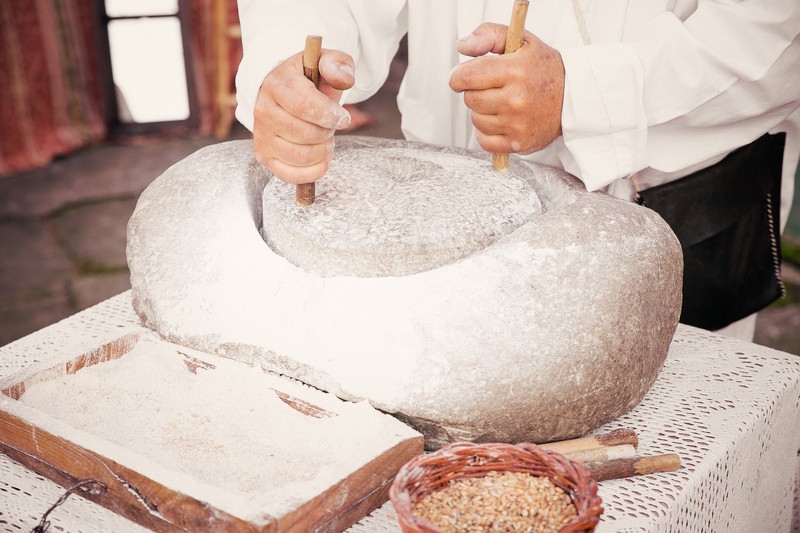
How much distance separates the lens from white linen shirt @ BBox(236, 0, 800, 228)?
54.5 inches

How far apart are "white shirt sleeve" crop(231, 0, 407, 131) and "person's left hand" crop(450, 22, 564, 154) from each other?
400mm

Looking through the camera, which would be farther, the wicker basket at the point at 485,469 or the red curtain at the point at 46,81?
the red curtain at the point at 46,81

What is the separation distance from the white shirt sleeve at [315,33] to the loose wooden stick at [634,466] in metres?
0.90

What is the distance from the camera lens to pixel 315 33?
64.7 inches

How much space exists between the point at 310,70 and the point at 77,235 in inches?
111

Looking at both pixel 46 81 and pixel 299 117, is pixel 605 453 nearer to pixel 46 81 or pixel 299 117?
pixel 299 117

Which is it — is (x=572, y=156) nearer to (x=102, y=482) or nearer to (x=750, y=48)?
(x=750, y=48)

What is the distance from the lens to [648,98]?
55.6 inches

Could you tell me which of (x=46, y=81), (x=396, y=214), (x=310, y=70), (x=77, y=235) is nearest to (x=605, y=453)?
(x=396, y=214)

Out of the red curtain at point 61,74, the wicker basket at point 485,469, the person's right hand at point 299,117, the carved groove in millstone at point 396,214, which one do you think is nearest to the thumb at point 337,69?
the person's right hand at point 299,117

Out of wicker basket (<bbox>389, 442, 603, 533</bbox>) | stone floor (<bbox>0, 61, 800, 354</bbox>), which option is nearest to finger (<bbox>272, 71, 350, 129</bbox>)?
wicker basket (<bbox>389, 442, 603, 533</bbox>)

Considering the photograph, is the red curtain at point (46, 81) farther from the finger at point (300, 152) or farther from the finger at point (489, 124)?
the finger at point (489, 124)

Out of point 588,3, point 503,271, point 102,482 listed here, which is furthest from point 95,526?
point 588,3

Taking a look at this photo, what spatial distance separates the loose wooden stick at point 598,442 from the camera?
3.92ft
